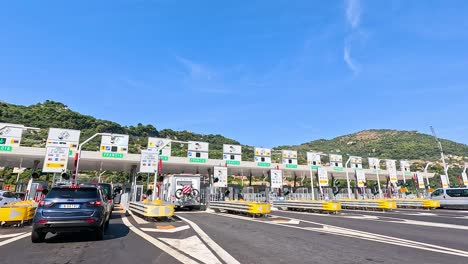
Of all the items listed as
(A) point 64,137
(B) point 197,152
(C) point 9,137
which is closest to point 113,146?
(A) point 64,137

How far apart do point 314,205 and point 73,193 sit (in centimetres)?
1650

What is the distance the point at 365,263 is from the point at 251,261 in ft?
7.61

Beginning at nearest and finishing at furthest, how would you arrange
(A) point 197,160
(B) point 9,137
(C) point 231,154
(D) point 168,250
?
(D) point 168,250
(B) point 9,137
(A) point 197,160
(C) point 231,154

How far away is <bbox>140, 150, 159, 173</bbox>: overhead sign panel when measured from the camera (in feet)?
64.7

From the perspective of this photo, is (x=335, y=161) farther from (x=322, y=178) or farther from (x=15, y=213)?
(x=15, y=213)

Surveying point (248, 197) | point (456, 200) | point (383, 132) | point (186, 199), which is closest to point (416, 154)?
point (383, 132)

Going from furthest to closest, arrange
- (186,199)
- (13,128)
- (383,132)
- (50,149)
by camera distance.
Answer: (383,132), (13,128), (186,199), (50,149)

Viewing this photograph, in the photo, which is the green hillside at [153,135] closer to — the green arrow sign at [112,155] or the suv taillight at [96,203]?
the green arrow sign at [112,155]

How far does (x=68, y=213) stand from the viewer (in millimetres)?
7715

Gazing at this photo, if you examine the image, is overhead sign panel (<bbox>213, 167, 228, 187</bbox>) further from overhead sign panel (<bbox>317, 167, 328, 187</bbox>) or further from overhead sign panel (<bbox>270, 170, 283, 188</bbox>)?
overhead sign panel (<bbox>317, 167, 328, 187</bbox>)

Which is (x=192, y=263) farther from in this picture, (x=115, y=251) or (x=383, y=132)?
(x=383, y=132)

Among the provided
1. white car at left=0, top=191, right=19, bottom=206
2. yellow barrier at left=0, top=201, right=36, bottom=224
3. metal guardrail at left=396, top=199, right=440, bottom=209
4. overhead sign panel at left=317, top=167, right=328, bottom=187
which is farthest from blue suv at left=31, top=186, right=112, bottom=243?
overhead sign panel at left=317, top=167, right=328, bottom=187

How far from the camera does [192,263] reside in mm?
5543

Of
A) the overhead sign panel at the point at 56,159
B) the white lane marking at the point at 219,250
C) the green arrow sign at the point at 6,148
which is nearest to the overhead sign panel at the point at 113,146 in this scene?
the green arrow sign at the point at 6,148
